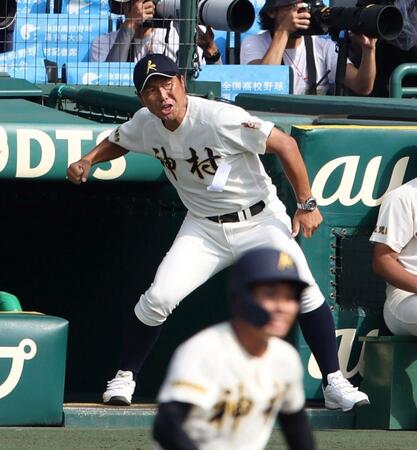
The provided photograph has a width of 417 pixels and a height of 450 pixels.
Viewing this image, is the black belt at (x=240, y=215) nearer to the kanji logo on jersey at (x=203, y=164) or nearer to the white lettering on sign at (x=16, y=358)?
the kanji logo on jersey at (x=203, y=164)

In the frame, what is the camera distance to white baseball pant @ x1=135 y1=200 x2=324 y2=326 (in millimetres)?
5320

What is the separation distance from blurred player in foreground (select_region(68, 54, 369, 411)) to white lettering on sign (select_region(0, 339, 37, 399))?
15.5 inches

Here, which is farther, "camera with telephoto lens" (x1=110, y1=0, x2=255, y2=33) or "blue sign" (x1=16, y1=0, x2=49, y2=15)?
"blue sign" (x1=16, y1=0, x2=49, y2=15)

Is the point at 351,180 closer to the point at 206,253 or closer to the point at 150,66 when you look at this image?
the point at 206,253

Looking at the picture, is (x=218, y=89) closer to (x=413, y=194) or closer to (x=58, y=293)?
(x=58, y=293)

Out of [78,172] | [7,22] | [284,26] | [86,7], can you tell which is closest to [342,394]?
[78,172]

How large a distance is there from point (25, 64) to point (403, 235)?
3.23 metres

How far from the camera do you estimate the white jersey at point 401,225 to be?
18.7 feet

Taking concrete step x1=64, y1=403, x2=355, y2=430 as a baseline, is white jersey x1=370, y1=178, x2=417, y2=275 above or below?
above

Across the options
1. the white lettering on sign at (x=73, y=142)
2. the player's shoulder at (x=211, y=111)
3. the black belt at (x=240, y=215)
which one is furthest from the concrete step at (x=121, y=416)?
the player's shoulder at (x=211, y=111)

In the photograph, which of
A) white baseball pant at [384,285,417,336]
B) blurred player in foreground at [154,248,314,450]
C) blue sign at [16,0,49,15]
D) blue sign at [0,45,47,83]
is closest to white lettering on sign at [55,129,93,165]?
white baseball pant at [384,285,417,336]

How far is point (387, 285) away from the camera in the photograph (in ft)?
19.2

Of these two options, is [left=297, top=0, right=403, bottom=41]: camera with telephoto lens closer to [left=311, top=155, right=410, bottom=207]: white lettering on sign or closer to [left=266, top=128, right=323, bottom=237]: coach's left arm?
[left=311, top=155, right=410, bottom=207]: white lettering on sign

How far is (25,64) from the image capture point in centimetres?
805
